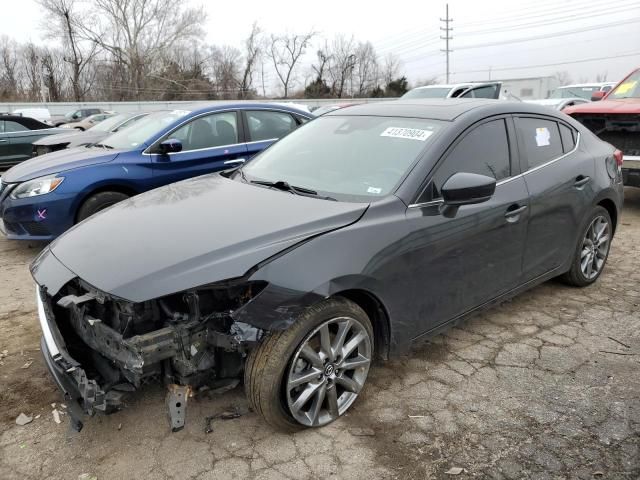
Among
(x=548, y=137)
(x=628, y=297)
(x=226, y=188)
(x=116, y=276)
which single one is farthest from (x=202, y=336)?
(x=628, y=297)

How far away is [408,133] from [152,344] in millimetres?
1928

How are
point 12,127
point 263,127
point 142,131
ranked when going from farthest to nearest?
point 12,127 < point 263,127 < point 142,131

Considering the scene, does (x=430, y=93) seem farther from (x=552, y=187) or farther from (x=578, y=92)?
(x=552, y=187)

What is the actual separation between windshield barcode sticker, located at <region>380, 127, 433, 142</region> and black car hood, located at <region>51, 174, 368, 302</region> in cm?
70

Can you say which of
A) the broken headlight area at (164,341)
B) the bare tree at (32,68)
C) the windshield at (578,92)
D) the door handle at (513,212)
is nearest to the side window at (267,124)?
the door handle at (513,212)

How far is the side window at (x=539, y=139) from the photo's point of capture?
3.58 m

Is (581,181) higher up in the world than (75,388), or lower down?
higher up

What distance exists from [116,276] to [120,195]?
364 centimetres

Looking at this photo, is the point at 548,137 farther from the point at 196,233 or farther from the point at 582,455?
the point at 196,233

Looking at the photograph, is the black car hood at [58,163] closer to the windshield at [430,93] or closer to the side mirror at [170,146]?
the side mirror at [170,146]

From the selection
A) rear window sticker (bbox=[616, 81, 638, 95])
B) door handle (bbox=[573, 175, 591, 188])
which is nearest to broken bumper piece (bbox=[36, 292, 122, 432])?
door handle (bbox=[573, 175, 591, 188])

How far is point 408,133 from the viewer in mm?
3186

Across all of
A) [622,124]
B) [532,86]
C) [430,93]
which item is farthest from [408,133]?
[532,86]

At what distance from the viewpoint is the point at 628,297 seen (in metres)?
4.28
